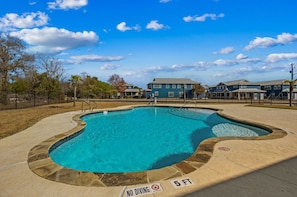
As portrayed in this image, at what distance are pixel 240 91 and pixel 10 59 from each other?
39.0 metres

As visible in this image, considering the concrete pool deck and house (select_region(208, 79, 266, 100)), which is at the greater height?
house (select_region(208, 79, 266, 100))

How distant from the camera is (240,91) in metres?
38.6

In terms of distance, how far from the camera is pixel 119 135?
8516 millimetres

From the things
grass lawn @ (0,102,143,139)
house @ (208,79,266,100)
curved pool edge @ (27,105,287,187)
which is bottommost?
curved pool edge @ (27,105,287,187)

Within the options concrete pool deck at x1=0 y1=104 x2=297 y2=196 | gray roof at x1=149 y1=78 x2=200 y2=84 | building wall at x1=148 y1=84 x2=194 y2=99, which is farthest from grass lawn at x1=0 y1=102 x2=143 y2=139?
gray roof at x1=149 y1=78 x2=200 y2=84

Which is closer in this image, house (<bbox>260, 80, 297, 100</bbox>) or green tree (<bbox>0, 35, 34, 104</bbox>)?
green tree (<bbox>0, 35, 34, 104</bbox>)

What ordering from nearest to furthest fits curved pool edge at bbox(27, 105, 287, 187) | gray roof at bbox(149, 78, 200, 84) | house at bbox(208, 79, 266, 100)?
1. curved pool edge at bbox(27, 105, 287, 187)
2. house at bbox(208, 79, 266, 100)
3. gray roof at bbox(149, 78, 200, 84)

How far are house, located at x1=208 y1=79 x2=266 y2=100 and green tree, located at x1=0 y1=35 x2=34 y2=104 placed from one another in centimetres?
3763

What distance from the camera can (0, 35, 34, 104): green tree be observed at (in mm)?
19812

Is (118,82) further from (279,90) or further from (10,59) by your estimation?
(279,90)

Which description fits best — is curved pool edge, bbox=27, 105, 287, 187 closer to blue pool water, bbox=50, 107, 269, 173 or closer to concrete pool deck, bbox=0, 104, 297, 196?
concrete pool deck, bbox=0, 104, 297, 196

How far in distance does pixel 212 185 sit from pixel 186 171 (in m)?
0.64

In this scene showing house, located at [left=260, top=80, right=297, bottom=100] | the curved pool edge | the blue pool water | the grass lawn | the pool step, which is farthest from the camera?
house, located at [left=260, top=80, right=297, bottom=100]

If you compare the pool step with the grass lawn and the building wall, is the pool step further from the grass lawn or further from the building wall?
the building wall
